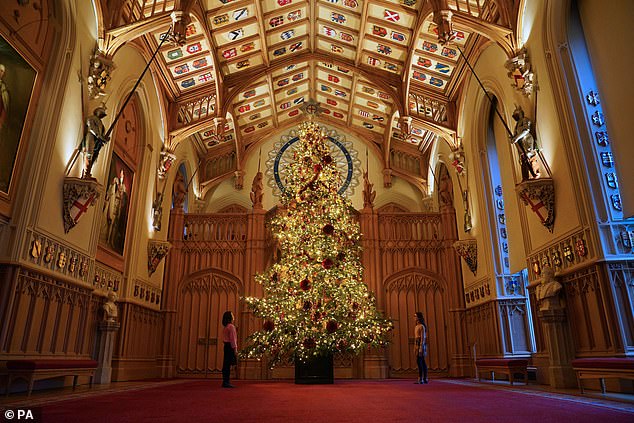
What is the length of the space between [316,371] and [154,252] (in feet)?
21.4

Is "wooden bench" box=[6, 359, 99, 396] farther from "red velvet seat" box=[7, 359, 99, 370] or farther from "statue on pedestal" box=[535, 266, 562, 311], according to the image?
"statue on pedestal" box=[535, 266, 562, 311]

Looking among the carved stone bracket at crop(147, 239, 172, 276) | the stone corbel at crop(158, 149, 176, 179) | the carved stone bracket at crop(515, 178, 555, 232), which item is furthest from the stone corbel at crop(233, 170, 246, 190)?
the carved stone bracket at crop(515, 178, 555, 232)

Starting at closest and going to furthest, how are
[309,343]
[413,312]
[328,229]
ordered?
[309,343]
[328,229]
[413,312]

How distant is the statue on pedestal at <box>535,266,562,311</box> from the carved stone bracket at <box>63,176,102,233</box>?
883cm

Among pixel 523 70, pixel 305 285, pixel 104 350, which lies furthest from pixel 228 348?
pixel 523 70

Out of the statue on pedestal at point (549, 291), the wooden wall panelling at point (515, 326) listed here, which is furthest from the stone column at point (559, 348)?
the wooden wall panelling at point (515, 326)

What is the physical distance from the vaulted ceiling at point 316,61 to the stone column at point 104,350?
6526mm

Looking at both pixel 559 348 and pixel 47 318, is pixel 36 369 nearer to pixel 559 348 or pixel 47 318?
pixel 47 318

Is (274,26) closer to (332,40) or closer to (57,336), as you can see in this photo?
(332,40)

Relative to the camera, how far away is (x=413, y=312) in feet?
47.6

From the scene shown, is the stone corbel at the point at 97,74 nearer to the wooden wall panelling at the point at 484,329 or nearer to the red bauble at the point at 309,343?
the red bauble at the point at 309,343

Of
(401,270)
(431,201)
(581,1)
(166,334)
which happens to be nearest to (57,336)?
(166,334)

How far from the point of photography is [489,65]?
11.5 meters

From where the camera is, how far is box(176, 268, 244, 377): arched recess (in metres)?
14.1
